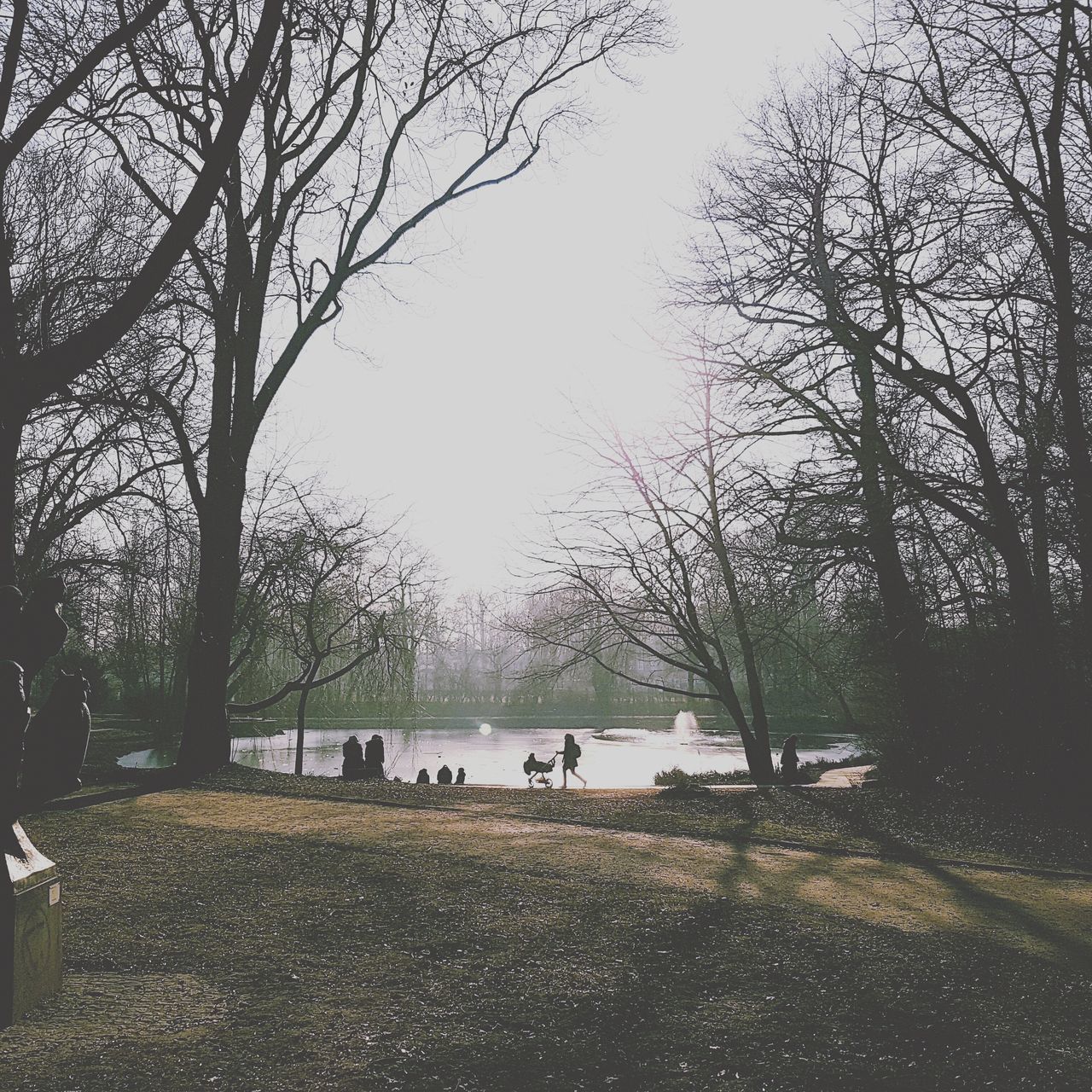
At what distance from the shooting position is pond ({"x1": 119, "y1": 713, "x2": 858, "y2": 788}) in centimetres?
2584

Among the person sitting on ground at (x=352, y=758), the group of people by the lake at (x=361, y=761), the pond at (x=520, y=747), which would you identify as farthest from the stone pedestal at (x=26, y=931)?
the pond at (x=520, y=747)

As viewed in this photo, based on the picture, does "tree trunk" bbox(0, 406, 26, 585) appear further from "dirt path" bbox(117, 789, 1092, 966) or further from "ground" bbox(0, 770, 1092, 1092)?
"dirt path" bbox(117, 789, 1092, 966)

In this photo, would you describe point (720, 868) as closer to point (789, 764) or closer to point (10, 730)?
point (10, 730)

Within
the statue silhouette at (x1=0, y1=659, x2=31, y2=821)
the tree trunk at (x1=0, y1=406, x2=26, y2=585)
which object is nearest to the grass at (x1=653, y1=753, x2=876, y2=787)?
the tree trunk at (x1=0, y1=406, x2=26, y2=585)

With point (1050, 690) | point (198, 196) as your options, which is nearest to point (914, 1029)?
point (198, 196)

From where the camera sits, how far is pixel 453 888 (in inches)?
219

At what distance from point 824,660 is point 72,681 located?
1497 centimetres

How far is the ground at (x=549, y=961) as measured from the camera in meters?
3.22

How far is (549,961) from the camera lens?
14.1ft

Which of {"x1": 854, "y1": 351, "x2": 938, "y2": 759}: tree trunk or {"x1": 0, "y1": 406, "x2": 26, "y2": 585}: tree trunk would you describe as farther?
{"x1": 854, "y1": 351, "x2": 938, "y2": 759}: tree trunk

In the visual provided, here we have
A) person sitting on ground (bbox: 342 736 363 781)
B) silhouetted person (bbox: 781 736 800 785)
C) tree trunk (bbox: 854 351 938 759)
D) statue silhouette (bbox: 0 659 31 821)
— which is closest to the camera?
statue silhouette (bbox: 0 659 31 821)

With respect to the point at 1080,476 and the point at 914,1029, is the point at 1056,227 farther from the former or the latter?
the point at 914,1029

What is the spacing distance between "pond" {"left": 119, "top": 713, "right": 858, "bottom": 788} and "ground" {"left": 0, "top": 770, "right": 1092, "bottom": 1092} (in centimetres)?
1190

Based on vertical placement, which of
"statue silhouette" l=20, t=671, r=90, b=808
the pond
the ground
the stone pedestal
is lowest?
the pond
